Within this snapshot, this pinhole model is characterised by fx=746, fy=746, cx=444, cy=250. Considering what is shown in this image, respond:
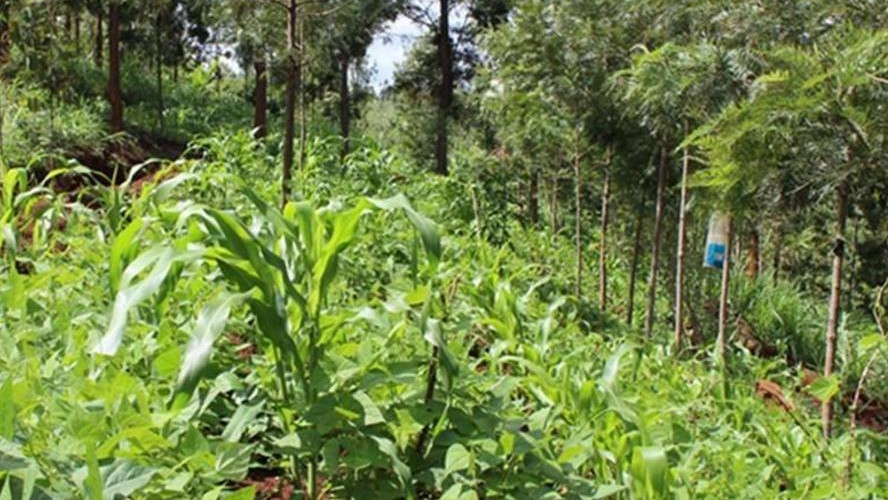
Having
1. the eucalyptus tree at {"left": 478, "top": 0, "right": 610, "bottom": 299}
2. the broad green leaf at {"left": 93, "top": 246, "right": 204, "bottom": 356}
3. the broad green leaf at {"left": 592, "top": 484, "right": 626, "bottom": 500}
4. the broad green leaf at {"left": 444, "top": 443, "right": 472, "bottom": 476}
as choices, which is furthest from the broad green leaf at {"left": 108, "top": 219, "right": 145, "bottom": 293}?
the eucalyptus tree at {"left": 478, "top": 0, "right": 610, "bottom": 299}

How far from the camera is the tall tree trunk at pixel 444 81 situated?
13164 mm

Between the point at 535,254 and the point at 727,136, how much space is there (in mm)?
5653

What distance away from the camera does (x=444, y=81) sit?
13695mm

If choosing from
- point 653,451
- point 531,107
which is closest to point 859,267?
point 531,107

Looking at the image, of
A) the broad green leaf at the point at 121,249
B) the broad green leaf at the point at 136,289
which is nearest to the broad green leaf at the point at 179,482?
the broad green leaf at the point at 136,289

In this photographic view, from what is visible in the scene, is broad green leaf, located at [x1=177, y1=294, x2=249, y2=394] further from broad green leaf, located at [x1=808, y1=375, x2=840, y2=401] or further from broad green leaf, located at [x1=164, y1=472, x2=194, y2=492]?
broad green leaf, located at [x1=808, y1=375, x2=840, y2=401]

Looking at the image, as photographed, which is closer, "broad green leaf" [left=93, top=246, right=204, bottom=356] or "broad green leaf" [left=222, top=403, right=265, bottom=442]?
"broad green leaf" [left=93, top=246, right=204, bottom=356]

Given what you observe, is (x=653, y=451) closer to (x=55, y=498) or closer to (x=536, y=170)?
(x=55, y=498)

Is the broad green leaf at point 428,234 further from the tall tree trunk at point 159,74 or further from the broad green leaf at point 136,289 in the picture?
the tall tree trunk at point 159,74

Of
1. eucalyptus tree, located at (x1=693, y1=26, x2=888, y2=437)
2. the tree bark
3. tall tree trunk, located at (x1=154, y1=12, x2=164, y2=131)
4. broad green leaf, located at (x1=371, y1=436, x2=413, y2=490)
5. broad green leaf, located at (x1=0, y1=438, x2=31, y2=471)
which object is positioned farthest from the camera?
tall tree trunk, located at (x1=154, y1=12, x2=164, y2=131)

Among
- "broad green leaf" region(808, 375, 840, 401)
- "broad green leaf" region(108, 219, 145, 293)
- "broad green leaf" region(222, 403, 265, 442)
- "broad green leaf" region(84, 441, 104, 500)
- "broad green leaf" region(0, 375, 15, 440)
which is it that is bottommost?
"broad green leaf" region(808, 375, 840, 401)

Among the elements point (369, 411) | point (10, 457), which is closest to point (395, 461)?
point (369, 411)

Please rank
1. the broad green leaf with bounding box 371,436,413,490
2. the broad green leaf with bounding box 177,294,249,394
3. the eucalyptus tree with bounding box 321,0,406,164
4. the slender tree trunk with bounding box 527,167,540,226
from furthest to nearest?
the eucalyptus tree with bounding box 321,0,406,164, the slender tree trunk with bounding box 527,167,540,226, the broad green leaf with bounding box 371,436,413,490, the broad green leaf with bounding box 177,294,249,394

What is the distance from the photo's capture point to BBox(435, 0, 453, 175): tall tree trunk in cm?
1316
